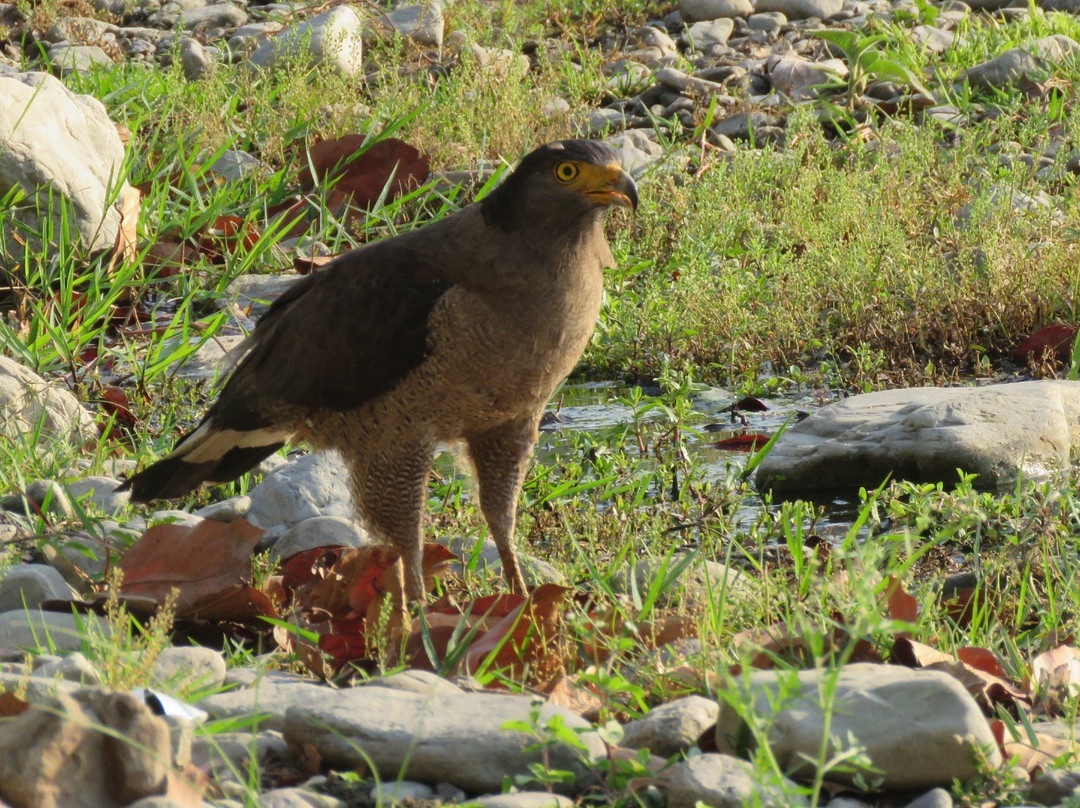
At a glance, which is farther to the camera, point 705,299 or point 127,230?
point 127,230

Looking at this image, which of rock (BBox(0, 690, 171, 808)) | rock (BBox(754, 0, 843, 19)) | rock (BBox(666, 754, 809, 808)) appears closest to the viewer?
rock (BBox(0, 690, 171, 808))

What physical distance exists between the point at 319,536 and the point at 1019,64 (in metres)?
6.33

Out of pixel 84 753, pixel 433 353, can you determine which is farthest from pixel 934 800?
pixel 433 353

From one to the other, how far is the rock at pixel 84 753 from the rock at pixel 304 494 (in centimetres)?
244

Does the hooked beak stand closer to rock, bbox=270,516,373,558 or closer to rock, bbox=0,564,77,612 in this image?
rock, bbox=270,516,373,558

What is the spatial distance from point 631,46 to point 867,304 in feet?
14.7

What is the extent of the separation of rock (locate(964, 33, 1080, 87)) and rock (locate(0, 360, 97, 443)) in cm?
607

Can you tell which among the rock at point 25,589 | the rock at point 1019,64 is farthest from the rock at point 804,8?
the rock at point 25,589

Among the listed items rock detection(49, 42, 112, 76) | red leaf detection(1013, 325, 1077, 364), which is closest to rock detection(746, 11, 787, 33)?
rock detection(49, 42, 112, 76)

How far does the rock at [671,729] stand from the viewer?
107 inches

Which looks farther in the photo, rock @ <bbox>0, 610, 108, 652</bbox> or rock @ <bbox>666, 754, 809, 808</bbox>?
rock @ <bbox>0, 610, 108, 652</bbox>

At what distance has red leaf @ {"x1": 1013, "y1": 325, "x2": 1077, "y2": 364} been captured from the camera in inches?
245

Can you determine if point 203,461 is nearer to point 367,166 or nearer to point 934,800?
point 934,800

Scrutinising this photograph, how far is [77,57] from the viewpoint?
31.0 feet
